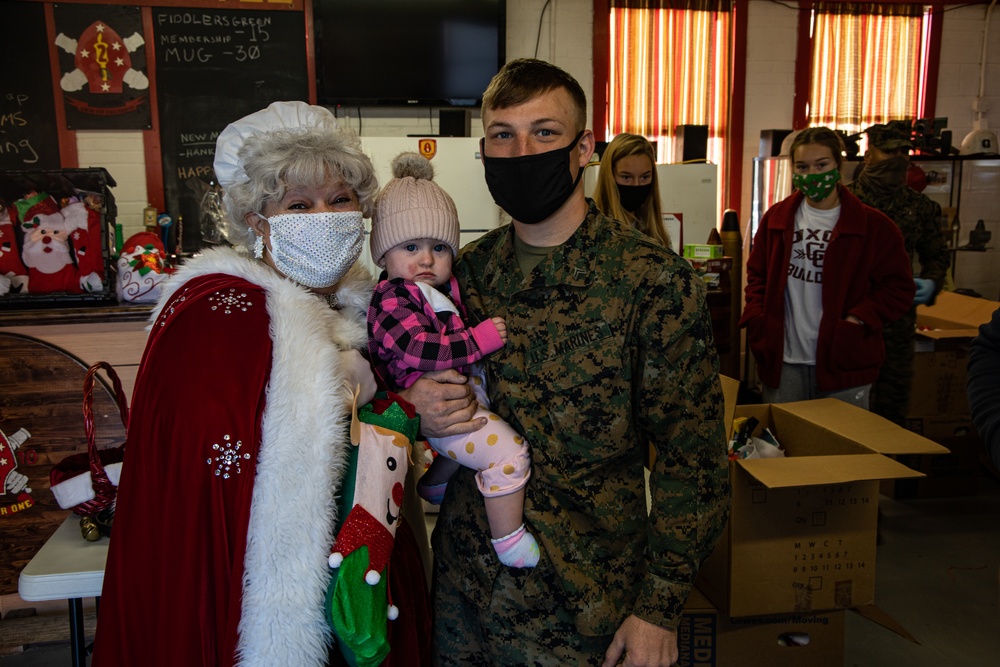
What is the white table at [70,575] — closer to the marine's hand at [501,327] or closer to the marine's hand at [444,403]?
the marine's hand at [444,403]

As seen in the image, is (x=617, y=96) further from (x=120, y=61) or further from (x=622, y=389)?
(x=622, y=389)

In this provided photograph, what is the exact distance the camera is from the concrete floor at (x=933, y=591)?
2639 mm

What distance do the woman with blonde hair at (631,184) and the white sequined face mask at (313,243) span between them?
1791 mm

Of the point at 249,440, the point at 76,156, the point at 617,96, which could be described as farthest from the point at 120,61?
the point at 249,440

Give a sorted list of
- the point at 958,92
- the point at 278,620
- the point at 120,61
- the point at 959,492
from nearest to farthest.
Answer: the point at 278,620 → the point at 959,492 → the point at 120,61 → the point at 958,92

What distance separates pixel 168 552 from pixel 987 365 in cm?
163

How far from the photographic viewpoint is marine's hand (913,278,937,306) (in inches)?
131

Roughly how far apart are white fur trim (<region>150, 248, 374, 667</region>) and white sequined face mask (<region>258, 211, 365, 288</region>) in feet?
0.44

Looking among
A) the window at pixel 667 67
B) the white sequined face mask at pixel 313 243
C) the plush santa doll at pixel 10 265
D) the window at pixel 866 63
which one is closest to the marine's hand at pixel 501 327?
the white sequined face mask at pixel 313 243

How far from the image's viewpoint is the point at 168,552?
124 cm

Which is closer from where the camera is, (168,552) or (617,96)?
(168,552)

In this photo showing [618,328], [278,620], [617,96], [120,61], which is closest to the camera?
[278,620]

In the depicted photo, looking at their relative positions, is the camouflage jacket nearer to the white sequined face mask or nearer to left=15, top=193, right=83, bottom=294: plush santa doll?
the white sequined face mask

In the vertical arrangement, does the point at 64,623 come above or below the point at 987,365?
below
